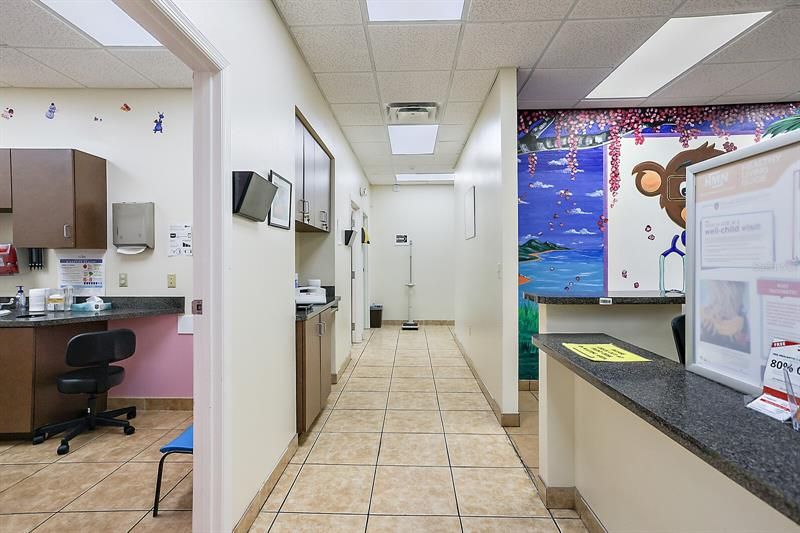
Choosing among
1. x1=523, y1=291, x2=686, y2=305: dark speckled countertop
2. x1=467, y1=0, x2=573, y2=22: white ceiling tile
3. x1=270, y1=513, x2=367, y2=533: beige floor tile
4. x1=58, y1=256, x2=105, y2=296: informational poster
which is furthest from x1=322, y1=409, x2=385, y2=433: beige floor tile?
x1=467, y1=0, x2=573, y2=22: white ceiling tile

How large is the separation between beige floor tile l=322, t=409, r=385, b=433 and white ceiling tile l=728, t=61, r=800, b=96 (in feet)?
14.0

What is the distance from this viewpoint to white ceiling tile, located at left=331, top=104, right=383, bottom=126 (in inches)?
149

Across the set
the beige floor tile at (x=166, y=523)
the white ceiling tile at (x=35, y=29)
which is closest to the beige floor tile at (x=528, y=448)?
the beige floor tile at (x=166, y=523)

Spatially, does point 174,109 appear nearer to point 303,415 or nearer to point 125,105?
point 125,105

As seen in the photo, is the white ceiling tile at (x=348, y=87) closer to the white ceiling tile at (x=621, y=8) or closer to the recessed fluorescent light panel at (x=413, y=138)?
the recessed fluorescent light panel at (x=413, y=138)

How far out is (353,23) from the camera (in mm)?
2430

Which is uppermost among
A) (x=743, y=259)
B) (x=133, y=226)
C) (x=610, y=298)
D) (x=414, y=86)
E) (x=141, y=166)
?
(x=414, y=86)

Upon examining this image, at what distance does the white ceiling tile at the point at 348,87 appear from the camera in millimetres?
3150

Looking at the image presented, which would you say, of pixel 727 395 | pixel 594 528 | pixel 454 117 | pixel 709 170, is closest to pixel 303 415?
pixel 594 528

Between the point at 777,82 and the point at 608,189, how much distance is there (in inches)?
59.5

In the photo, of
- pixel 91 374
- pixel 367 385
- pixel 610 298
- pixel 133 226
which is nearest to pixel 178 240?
pixel 133 226

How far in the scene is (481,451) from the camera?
2594 millimetres

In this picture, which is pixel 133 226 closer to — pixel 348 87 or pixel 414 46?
pixel 348 87

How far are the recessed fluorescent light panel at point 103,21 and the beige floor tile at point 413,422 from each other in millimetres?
3071
